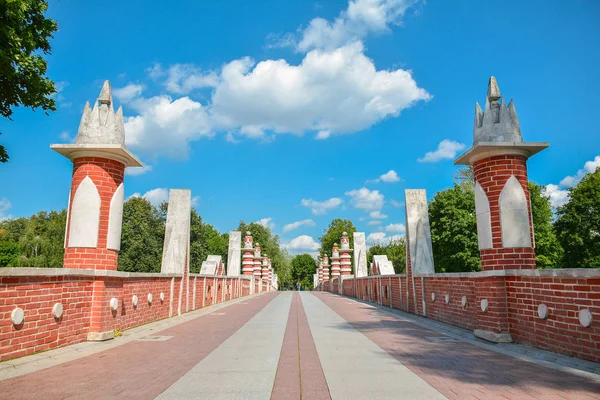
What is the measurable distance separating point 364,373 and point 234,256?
2617 cm

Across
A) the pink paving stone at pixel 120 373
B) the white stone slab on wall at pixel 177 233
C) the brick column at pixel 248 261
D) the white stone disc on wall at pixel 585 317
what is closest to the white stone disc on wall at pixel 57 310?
the pink paving stone at pixel 120 373

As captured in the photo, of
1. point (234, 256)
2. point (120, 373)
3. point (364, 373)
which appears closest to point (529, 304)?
point (364, 373)

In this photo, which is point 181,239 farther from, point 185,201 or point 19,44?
point 19,44

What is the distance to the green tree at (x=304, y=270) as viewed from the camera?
97.4 metres

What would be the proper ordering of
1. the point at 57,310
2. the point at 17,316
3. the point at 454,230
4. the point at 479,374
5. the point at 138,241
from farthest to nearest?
the point at 138,241 < the point at 454,230 < the point at 57,310 < the point at 17,316 < the point at 479,374

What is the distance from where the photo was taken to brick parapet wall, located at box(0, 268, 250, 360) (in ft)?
18.1

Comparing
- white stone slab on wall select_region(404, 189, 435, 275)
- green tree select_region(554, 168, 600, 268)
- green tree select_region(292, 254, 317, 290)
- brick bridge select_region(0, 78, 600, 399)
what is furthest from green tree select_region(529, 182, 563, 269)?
green tree select_region(292, 254, 317, 290)

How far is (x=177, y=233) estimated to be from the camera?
45.2ft

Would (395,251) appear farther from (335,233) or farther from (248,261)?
(248,261)

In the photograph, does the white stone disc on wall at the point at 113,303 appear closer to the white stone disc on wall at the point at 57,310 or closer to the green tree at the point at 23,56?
the white stone disc on wall at the point at 57,310

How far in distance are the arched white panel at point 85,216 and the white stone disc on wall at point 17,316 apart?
229cm

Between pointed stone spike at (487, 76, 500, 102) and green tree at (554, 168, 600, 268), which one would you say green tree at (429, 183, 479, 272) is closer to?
green tree at (554, 168, 600, 268)

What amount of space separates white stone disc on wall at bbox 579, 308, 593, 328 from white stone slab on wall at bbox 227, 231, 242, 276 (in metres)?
24.3

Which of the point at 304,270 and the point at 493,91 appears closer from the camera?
the point at 493,91
